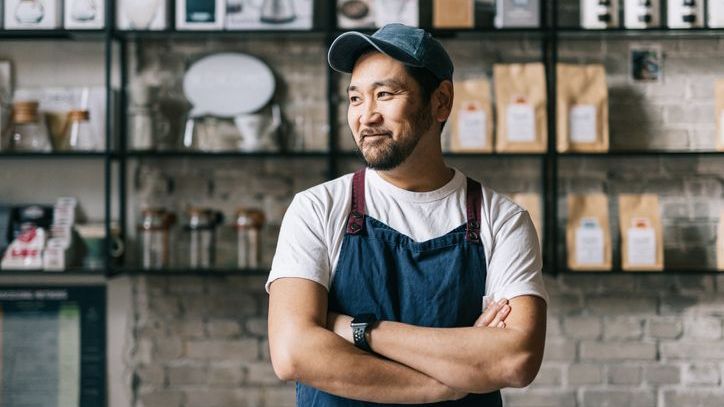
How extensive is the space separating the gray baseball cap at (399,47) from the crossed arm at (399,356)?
49cm

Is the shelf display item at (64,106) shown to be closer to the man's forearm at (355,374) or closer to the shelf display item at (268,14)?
the shelf display item at (268,14)

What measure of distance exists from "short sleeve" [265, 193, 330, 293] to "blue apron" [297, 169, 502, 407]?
4cm

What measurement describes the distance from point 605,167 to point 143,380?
2.03m

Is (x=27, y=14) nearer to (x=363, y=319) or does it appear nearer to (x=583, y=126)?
(x=583, y=126)

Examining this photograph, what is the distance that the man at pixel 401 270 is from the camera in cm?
169

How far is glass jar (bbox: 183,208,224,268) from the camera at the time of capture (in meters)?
3.27

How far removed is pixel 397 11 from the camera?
322 cm

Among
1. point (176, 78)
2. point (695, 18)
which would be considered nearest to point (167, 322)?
point (176, 78)

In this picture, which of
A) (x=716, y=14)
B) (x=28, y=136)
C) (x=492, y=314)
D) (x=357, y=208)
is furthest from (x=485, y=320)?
(x=28, y=136)

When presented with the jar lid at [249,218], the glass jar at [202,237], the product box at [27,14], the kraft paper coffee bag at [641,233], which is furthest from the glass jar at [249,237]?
the kraft paper coffee bag at [641,233]

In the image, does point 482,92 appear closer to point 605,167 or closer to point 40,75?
point 605,167

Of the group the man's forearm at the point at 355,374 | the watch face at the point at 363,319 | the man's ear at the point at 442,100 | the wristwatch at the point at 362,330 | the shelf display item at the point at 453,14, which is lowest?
the man's forearm at the point at 355,374

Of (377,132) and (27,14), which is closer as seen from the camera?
(377,132)

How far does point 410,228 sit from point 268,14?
1.71 metres
